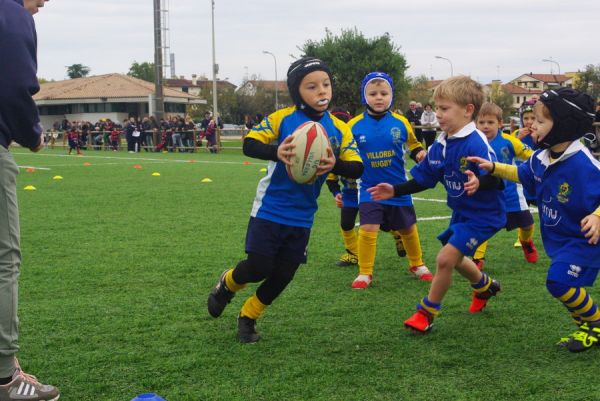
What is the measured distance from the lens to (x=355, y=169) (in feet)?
15.4

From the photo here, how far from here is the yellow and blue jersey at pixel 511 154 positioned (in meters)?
7.31

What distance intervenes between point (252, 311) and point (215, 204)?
25.7 feet

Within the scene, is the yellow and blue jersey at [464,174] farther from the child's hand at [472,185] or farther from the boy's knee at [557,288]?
the boy's knee at [557,288]

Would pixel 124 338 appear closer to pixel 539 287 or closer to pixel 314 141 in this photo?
pixel 314 141

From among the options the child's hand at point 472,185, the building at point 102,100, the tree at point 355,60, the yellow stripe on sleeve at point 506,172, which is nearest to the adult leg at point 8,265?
the child's hand at point 472,185

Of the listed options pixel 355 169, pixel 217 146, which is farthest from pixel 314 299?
pixel 217 146

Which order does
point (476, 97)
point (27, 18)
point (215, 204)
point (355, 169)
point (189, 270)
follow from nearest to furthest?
point (27, 18), point (355, 169), point (476, 97), point (189, 270), point (215, 204)

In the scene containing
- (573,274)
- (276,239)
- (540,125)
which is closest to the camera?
(573,274)

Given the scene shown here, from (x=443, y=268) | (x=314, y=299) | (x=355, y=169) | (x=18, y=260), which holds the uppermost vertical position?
(x=355, y=169)

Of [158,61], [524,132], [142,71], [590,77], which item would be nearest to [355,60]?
[158,61]

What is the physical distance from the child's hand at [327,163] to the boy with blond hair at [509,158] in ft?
10.4

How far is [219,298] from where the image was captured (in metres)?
4.99

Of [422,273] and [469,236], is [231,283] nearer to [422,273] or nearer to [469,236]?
[469,236]

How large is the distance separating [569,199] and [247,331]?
7.42 ft
